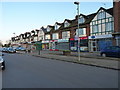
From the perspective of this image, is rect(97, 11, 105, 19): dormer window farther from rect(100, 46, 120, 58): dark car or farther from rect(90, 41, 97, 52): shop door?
rect(100, 46, 120, 58): dark car

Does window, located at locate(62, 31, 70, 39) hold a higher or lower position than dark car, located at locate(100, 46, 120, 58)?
higher

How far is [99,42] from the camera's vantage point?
86.9 feet

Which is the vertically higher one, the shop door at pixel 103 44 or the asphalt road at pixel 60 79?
the shop door at pixel 103 44

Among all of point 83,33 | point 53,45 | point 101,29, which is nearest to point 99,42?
point 101,29

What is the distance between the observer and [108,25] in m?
26.4

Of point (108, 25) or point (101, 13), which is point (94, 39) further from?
point (101, 13)

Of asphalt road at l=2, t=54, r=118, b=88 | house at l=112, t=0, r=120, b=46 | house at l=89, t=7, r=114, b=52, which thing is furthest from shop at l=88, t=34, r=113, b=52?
asphalt road at l=2, t=54, r=118, b=88

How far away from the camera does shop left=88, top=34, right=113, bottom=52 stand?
80.9ft

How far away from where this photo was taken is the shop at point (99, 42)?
80.9ft

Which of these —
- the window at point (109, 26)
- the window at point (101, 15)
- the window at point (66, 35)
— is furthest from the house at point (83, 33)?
the window at point (109, 26)

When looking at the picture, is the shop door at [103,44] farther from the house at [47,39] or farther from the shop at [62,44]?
the house at [47,39]

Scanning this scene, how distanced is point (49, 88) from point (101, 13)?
2606 cm

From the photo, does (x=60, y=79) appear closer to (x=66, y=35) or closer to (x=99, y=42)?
(x=99, y=42)

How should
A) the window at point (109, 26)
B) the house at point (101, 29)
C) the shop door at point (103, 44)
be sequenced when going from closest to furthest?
the shop door at point (103, 44) < the house at point (101, 29) < the window at point (109, 26)
